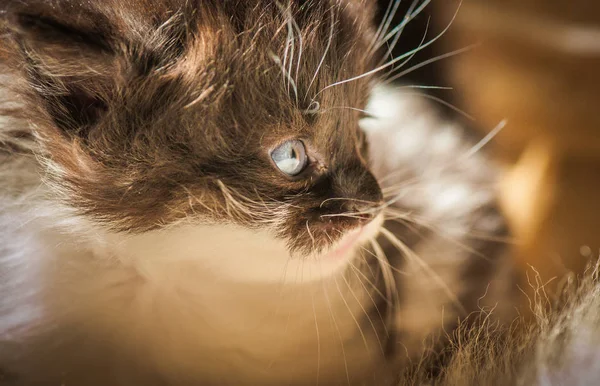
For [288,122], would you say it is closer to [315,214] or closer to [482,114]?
[315,214]

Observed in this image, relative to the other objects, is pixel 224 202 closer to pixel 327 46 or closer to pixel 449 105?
pixel 327 46

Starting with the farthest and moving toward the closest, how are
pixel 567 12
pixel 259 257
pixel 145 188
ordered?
pixel 567 12
pixel 259 257
pixel 145 188

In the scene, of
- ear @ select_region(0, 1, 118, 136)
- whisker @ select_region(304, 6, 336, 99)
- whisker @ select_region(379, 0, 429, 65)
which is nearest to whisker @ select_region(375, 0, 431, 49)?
whisker @ select_region(379, 0, 429, 65)

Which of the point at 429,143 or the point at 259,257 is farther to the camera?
the point at 429,143

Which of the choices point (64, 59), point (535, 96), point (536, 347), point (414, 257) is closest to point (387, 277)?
point (414, 257)

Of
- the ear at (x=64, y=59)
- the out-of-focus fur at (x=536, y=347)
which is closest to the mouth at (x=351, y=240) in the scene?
the out-of-focus fur at (x=536, y=347)

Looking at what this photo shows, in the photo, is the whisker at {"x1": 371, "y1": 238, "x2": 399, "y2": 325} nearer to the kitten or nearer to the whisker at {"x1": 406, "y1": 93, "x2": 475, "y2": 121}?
the kitten


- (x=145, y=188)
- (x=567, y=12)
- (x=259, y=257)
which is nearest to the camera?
(x=145, y=188)

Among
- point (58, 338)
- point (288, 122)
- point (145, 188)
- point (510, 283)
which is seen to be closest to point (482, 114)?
point (510, 283)
